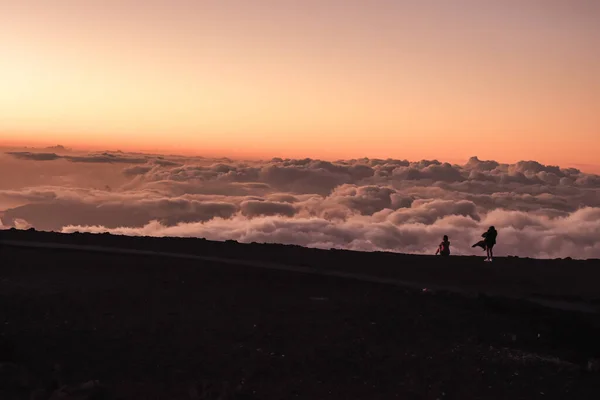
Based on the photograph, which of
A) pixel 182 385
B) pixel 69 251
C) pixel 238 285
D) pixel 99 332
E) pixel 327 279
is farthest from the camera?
pixel 69 251

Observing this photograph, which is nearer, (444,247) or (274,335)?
(274,335)

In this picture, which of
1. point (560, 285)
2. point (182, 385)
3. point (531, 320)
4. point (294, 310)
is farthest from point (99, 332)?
point (560, 285)

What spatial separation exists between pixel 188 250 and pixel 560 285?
16.1 meters

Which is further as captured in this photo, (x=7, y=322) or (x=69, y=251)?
(x=69, y=251)

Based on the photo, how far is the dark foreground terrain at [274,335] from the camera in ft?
42.8

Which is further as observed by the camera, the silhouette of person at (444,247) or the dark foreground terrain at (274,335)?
the silhouette of person at (444,247)

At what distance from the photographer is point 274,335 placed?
16.1 meters

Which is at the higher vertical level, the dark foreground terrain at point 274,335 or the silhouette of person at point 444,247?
the silhouette of person at point 444,247

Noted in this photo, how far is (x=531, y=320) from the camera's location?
18.8 metres

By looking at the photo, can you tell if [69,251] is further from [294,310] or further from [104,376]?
[104,376]

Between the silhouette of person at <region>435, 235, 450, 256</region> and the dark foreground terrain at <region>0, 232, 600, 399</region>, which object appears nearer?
the dark foreground terrain at <region>0, 232, 600, 399</region>

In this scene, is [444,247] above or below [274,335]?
above

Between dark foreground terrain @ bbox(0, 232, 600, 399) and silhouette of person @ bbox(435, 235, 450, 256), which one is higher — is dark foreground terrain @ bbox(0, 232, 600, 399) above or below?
below

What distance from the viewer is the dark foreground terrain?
42.8 ft
